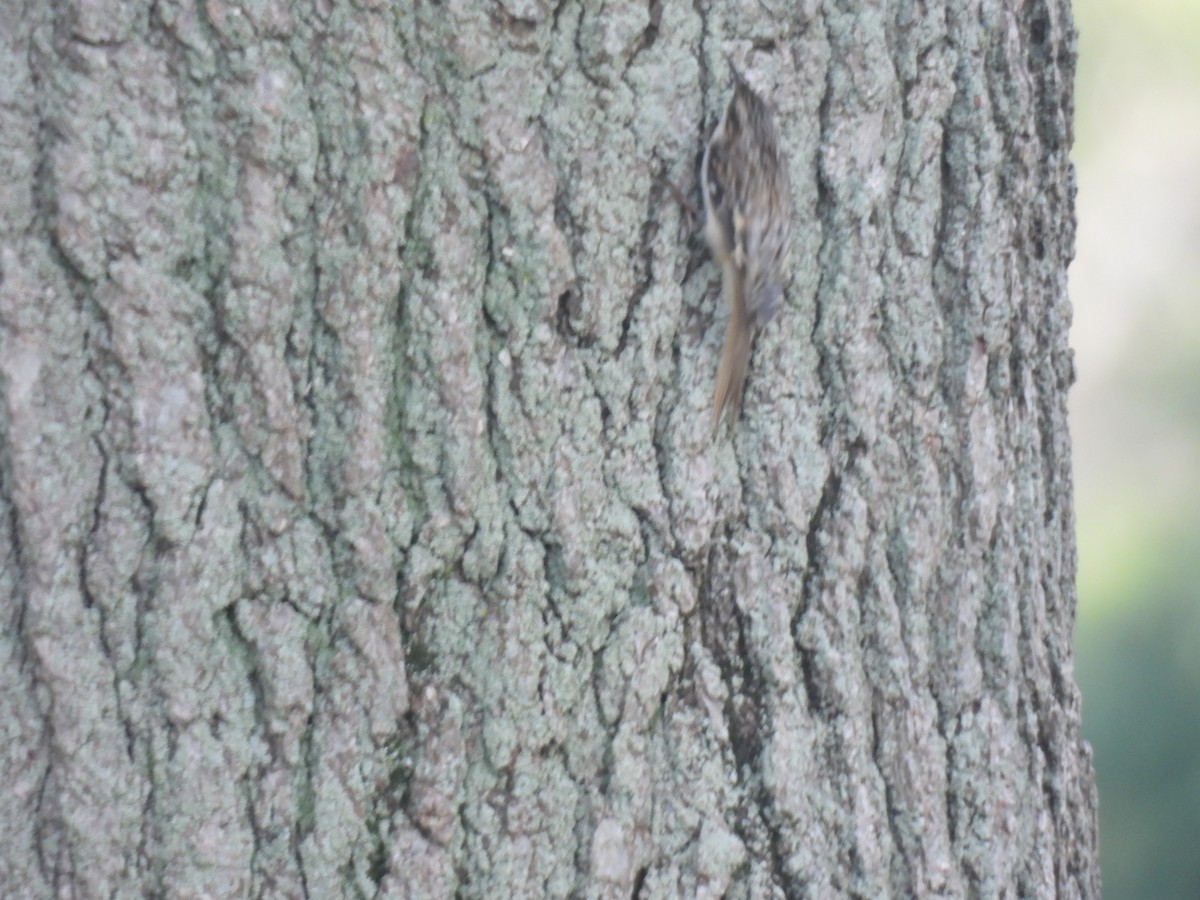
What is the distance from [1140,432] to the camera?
395 cm

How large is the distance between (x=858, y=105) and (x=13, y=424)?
1.10 meters

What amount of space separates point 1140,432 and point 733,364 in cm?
282

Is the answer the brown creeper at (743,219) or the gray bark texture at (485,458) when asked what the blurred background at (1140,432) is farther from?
the brown creeper at (743,219)

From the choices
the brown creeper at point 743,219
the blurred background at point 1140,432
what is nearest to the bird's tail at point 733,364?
the brown creeper at point 743,219

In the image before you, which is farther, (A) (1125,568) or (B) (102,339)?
(A) (1125,568)

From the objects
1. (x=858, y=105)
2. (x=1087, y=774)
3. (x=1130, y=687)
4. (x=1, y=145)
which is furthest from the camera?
(x=1130, y=687)

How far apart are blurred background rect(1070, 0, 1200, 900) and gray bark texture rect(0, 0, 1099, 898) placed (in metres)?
2.05

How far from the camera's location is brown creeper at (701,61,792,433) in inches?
58.7

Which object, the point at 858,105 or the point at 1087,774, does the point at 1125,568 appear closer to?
the point at 1087,774

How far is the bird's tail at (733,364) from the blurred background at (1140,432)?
94.8 inches

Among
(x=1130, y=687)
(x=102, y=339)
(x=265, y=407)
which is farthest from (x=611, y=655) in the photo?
(x=1130, y=687)

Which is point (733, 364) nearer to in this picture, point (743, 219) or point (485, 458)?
point (743, 219)

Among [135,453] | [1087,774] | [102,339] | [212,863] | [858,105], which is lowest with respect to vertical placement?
[212,863]

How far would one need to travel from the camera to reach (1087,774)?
2.03 metres
